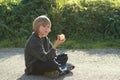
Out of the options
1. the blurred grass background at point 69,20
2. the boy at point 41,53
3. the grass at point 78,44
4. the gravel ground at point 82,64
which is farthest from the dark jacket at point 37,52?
the blurred grass background at point 69,20

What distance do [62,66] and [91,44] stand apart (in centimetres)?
296

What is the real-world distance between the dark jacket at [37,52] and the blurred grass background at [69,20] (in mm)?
3121

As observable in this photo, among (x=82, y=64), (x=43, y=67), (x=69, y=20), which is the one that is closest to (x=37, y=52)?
(x=43, y=67)

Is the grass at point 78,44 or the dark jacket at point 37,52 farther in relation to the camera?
the grass at point 78,44

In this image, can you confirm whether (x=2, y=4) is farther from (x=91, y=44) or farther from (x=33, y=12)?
(x=91, y=44)

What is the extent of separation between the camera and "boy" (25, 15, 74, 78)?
21.0 ft

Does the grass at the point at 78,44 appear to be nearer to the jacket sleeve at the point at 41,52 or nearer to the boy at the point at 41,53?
the boy at the point at 41,53

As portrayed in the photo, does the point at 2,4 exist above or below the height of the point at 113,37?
above

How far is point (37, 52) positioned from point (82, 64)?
1547 millimetres

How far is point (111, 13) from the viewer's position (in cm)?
1078

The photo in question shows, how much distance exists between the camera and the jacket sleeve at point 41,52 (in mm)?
6363

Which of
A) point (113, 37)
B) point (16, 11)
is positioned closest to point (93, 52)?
point (113, 37)

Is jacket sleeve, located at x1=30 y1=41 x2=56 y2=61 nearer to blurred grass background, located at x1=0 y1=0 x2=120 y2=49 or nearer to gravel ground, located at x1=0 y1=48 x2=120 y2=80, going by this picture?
gravel ground, located at x1=0 y1=48 x2=120 y2=80

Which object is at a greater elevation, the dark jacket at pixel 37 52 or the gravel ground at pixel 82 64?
the dark jacket at pixel 37 52
